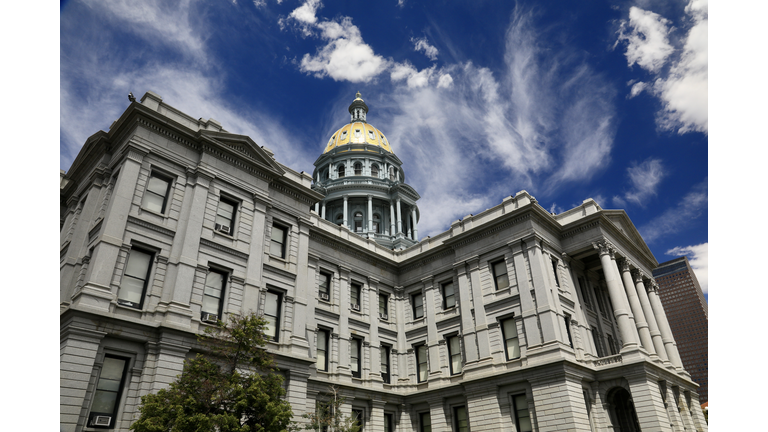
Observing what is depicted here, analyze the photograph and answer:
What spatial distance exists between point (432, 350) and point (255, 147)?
1789cm

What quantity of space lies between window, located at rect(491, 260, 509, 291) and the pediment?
50.2 ft

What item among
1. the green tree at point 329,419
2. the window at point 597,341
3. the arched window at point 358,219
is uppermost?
the arched window at point 358,219

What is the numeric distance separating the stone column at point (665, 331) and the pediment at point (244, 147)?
28.5 meters

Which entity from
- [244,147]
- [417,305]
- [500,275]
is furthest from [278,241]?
[500,275]

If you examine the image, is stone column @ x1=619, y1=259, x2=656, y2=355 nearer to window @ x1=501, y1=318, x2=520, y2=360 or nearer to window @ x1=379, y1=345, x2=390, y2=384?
window @ x1=501, y1=318, x2=520, y2=360

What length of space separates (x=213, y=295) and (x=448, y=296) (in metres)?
17.3

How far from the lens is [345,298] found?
32344mm

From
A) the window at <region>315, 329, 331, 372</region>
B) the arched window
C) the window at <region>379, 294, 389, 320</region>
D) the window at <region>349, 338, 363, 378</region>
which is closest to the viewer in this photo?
the window at <region>315, 329, 331, 372</region>

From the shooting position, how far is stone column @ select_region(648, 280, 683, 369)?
3209cm

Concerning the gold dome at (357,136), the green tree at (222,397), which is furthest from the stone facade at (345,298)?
the gold dome at (357,136)

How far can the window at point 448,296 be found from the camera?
33.7m

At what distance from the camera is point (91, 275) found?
18.7 m

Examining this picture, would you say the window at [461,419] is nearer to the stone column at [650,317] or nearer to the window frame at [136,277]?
the stone column at [650,317]

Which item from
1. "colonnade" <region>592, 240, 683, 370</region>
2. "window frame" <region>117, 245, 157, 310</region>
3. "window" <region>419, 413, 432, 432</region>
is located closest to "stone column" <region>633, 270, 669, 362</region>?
"colonnade" <region>592, 240, 683, 370</region>
